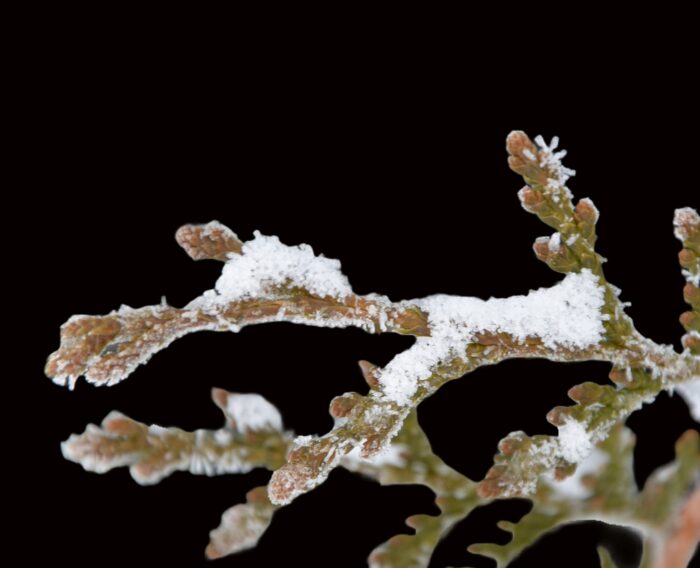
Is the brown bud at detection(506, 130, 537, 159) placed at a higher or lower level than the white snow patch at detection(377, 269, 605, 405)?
higher

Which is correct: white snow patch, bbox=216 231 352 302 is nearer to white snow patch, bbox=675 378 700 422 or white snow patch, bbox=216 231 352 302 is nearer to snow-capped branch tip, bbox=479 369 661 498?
snow-capped branch tip, bbox=479 369 661 498

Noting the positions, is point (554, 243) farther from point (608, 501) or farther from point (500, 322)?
point (608, 501)

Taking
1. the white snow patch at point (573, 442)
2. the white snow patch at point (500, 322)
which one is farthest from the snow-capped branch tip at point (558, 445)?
the white snow patch at point (500, 322)

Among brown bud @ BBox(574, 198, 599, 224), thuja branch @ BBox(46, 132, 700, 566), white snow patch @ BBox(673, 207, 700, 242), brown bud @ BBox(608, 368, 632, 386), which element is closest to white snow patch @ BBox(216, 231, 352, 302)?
thuja branch @ BBox(46, 132, 700, 566)

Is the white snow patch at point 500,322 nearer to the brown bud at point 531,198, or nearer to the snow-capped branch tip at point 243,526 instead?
the brown bud at point 531,198

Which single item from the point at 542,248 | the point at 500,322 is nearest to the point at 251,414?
the point at 500,322

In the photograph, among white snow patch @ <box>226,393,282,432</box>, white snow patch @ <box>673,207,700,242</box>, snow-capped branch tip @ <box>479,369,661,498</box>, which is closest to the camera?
snow-capped branch tip @ <box>479,369,661,498</box>

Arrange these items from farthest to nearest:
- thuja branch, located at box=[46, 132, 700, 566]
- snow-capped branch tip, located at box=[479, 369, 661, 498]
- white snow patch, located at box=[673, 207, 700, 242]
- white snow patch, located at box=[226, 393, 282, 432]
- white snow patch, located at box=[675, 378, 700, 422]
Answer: white snow patch, located at box=[226, 393, 282, 432] < white snow patch, located at box=[675, 378, 700, 422] < white snow patch, located at box=[673, 207, 700, 242] < snow-capped branch tip, located at box=[479, 369, 661, 498] < thuja branch, located at box=[46, 132, 700, 566]
